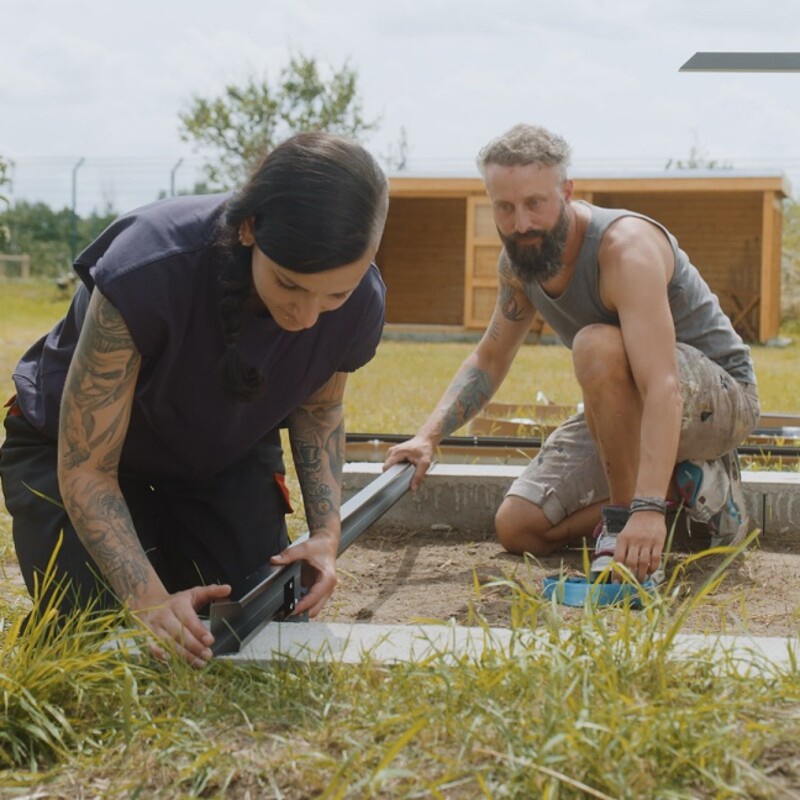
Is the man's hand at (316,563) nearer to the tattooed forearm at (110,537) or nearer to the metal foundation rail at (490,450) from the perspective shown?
the tattooed forearm at (110,537)

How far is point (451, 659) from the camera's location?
2.31 m

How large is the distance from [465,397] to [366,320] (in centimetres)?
140

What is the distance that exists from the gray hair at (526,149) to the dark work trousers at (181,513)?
1.08 meters

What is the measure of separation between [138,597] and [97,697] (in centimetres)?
27

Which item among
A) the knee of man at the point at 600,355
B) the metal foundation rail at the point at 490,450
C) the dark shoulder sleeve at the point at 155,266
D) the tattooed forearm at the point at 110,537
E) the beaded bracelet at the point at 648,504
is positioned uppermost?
the dark shoulder sleeve at the point at 155,266

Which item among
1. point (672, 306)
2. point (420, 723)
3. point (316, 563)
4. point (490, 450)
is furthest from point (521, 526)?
point (420, 723)

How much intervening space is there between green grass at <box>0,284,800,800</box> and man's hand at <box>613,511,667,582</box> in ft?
2.40

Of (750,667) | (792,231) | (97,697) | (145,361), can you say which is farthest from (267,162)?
(792,231)

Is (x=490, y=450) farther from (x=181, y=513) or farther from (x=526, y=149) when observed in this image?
(x=181, y=513)

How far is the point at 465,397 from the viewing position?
13.8 ft

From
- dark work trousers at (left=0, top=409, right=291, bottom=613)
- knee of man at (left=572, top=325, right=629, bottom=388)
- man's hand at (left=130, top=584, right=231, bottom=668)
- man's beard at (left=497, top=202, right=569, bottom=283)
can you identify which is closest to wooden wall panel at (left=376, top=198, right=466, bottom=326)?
man's beard at (left=497, top=202, right=569, bottom=283)

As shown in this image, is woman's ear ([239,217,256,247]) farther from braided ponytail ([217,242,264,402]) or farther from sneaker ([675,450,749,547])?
sneaker ([675,450,749,547])

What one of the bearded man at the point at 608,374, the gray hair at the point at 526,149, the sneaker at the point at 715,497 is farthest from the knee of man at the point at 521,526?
the gray hair at the point at 526,149

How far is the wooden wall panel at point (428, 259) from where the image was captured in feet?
77.3
